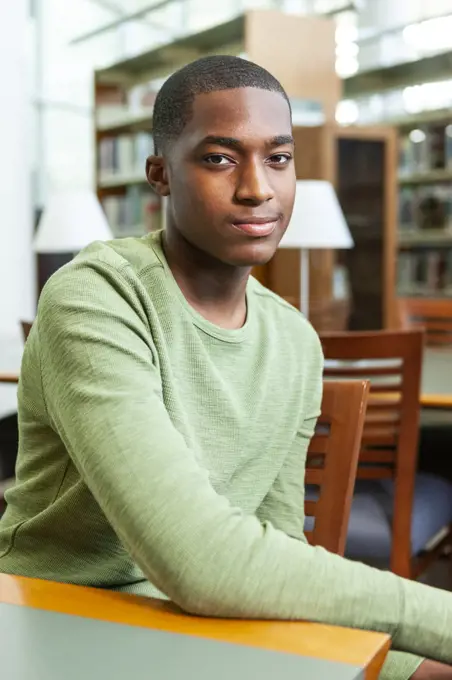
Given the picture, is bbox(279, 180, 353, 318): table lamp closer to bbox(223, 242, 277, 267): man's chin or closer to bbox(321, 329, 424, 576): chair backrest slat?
bbox(321, 329, 424, 576): chair backrest slat

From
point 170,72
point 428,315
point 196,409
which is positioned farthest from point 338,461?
point 170,72

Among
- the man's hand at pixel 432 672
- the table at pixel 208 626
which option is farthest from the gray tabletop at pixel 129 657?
the man's hand at pixel 432 672

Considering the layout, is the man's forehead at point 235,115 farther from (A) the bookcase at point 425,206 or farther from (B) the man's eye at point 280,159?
(A) the bookcase at point 425,206

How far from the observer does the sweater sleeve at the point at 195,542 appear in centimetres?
62

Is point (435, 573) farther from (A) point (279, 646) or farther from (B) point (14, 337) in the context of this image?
(B) point (14, 337)

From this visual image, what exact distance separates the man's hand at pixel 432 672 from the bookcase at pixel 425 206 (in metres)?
4.99

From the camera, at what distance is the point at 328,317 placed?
3611mm

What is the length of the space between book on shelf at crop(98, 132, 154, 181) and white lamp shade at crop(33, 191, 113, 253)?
2.10m

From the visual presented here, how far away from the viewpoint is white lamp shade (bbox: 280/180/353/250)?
9.37ft

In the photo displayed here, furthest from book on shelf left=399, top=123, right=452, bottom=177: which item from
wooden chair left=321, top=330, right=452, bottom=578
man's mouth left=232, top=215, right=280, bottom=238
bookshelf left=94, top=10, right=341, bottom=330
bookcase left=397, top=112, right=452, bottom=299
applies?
man's mouth left=232, top=215, right=280, bottom=238

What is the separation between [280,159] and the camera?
0.85 meters

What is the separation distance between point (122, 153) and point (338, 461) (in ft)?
15.8

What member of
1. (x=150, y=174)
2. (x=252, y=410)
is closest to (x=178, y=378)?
(x=252, y=410)

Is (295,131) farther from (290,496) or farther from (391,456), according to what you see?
(290,496)
